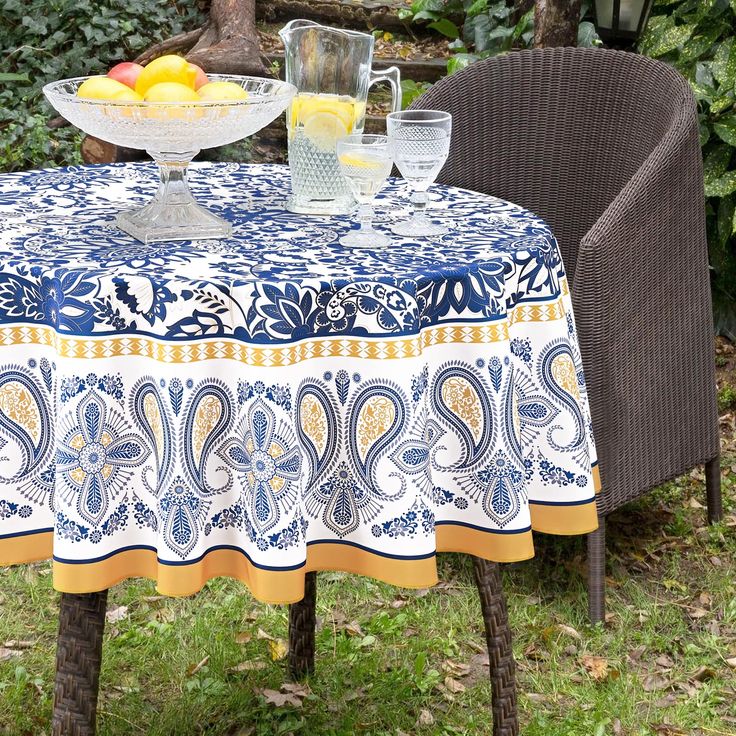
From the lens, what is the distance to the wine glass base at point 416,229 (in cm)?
173

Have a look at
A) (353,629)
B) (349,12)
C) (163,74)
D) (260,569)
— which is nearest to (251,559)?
(260,569)

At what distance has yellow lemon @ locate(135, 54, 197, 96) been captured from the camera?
65.1 inches

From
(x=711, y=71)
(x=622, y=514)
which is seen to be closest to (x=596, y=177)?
(x=622, y=514)

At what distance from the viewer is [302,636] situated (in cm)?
228

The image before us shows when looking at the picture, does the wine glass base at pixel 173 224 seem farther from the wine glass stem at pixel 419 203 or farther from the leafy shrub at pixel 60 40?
the leafy shrub at pixel 60 40

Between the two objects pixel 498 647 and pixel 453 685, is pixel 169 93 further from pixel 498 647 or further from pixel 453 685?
pixel 453 685

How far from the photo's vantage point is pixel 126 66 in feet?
5.65

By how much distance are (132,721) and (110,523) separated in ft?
2.92

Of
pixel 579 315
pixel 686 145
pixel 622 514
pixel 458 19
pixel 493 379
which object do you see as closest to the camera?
pixel 493 379

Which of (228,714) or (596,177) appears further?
(596,177)

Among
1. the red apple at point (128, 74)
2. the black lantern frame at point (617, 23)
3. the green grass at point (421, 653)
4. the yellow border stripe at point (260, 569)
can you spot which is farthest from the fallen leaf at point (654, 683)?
the black lantern frame at point (617, 23)

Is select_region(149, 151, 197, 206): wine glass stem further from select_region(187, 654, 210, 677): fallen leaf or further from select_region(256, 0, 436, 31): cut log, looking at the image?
select_region(256, 0, 436, 31): cut log

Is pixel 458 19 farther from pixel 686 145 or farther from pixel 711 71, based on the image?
pixel 686 145

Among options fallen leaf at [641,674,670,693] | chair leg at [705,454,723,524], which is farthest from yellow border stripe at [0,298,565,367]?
chair leg at [705,454,723,524]
